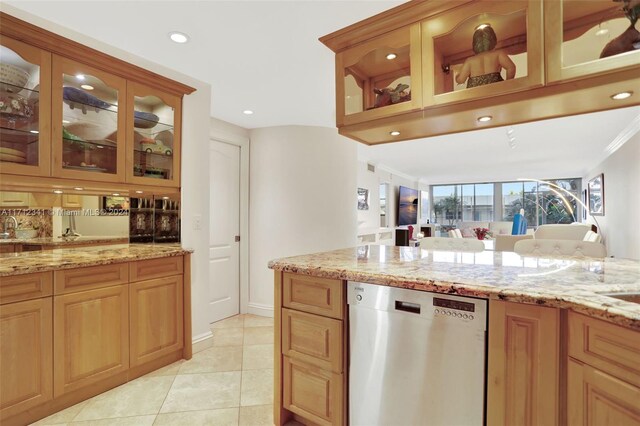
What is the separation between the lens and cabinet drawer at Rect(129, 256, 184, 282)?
223 centimetres

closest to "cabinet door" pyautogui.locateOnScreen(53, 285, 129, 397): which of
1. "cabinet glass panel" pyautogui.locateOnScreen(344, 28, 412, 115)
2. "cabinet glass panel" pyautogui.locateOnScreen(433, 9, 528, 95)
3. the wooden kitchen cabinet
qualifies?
the wooden kitchen cabinet

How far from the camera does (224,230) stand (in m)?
3.67

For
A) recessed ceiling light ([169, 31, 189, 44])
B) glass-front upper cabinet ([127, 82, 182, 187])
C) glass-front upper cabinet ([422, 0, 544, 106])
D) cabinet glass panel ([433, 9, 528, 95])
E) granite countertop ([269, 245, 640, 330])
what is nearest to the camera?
granite countertop ([269, 245, 640, 330])

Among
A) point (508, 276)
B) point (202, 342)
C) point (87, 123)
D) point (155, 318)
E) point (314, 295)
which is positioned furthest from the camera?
point (202, 342)

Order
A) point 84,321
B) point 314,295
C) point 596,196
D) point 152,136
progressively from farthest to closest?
point 596,196 < point 152,136 < point 84,321 < point 314,295

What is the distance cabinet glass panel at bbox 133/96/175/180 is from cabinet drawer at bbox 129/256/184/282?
0.67m

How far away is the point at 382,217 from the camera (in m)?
7.45

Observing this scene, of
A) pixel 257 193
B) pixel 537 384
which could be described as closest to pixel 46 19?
pixel 257 193

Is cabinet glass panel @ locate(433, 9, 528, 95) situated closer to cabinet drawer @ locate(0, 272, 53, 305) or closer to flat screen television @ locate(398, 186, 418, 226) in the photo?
cabinet drawer @ locate(0, 272, 53, 305)

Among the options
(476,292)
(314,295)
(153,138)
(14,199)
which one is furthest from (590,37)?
(14,199)

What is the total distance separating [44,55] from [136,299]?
1.66 meters

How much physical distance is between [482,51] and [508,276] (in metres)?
1.06

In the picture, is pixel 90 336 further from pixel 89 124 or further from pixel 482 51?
pixel 482 51

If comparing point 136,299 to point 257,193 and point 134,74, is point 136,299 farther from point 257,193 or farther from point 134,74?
point 257,193
